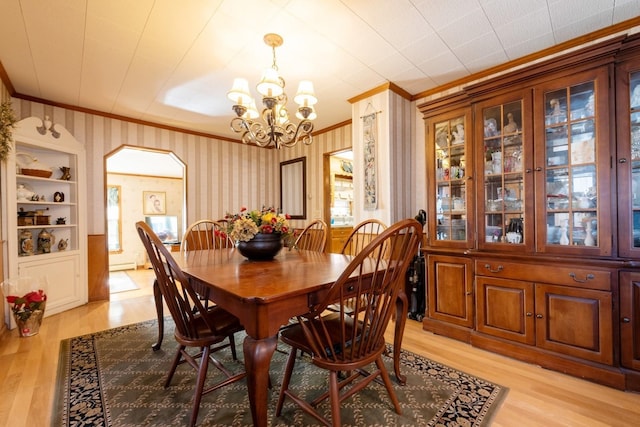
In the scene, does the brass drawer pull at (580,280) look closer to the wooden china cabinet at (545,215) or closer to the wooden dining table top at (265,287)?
the wooden china cabinet at (545,215)

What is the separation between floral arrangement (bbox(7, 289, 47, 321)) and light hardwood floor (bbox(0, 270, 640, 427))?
0.68ft

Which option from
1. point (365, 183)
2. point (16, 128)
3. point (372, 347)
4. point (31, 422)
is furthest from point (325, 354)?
point (16, 128)

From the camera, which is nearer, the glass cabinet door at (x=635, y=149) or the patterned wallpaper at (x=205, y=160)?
the glass cabinet door at (x=635, y=149)

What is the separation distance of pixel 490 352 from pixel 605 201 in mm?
1345

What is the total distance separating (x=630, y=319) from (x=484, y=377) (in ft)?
3.11

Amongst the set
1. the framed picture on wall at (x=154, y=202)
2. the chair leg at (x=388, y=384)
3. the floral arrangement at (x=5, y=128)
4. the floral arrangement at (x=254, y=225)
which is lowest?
the chair leg at (x=388, y=384)

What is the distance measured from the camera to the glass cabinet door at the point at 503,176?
→ 226cm

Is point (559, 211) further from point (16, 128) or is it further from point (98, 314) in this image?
point (16, 128)

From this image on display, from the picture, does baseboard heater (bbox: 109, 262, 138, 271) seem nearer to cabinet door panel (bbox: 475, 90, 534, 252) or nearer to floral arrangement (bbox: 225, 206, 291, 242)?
floral arrangement (bbox: 225, 206, 291, 242)

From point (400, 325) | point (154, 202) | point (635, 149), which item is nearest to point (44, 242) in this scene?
point (400, 325)

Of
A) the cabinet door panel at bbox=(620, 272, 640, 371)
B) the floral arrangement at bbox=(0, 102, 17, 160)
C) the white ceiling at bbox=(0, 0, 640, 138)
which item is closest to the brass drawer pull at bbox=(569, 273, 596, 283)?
the cabinet door panel at bbox=(620, 272, 640, 371)

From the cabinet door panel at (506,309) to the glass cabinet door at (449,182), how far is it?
1.34ft

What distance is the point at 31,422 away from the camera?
4.89ft

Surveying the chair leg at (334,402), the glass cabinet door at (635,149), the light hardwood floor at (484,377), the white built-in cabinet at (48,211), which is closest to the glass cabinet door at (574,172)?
the glass cabinet door at (635,149)
